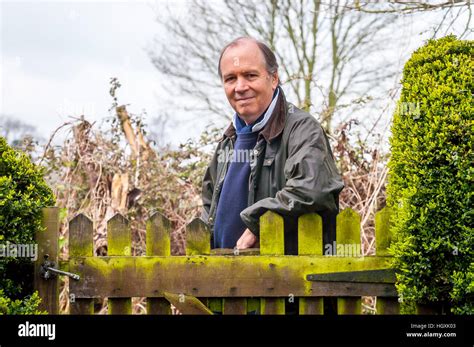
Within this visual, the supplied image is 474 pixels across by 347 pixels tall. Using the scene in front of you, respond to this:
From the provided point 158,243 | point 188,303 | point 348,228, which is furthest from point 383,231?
point 158,243

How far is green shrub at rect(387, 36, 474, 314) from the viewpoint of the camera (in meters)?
3.56

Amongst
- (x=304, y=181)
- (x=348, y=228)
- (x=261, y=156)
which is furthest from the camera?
(x=261, y=156)

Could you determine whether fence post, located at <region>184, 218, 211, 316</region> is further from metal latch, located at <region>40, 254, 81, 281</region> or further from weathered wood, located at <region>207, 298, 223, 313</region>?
metal latch, located at <region>40, 254, 81, 281</region>

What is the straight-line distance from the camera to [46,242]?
3982 mm

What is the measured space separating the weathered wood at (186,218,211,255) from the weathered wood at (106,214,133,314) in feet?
1.15

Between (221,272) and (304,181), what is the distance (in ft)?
2.34

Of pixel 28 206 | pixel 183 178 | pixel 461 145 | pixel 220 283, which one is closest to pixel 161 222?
pixel 220 283

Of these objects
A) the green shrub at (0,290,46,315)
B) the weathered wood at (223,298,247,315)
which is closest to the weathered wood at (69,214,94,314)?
the green shrub at (0,290,46,315)

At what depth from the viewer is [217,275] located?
393cm

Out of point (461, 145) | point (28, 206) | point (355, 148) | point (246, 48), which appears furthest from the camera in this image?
point (355, 148)

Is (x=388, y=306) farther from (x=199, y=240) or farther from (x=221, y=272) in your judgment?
(x=199, y=240)

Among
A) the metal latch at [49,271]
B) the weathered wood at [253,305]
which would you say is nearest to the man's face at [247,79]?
the weathered wood at [253,305]
